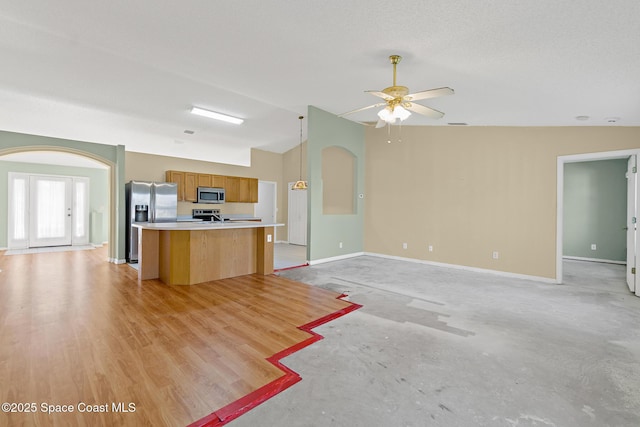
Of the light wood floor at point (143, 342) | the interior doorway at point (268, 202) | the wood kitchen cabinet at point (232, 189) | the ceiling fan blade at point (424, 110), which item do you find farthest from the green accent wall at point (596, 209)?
the wood kitchen cabinet at point (232, 189)

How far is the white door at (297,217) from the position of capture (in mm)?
8914

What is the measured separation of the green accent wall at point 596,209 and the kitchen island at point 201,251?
663 centimetres

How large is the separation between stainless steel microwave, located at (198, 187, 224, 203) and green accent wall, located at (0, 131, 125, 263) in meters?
1.71

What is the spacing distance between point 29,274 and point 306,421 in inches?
225

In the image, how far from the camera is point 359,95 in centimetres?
451

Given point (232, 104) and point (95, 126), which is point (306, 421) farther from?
point (95, 126)

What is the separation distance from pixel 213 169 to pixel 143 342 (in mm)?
6254

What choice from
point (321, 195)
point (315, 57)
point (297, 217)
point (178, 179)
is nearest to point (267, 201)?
Result: point (297, 217)

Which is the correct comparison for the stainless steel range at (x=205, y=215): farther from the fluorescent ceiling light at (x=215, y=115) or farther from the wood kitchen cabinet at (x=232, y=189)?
the fluorescent ceiling light at (x=215, y=115)

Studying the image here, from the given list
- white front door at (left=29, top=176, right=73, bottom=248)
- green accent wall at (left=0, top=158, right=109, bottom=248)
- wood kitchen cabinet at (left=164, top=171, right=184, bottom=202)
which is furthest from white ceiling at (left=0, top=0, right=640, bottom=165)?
white front door at (left=29, top=176, right=73, bottom=248)

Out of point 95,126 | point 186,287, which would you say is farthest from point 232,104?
point 186,287

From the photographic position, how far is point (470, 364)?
2207mm

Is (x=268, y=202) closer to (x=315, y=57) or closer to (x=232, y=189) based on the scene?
(x=232, y=189)

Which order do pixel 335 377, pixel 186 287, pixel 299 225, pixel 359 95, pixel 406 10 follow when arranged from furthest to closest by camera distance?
pixel 299 225
pixel 359 95
pixel 186 287
pixel 406 10
pixel 335 377
